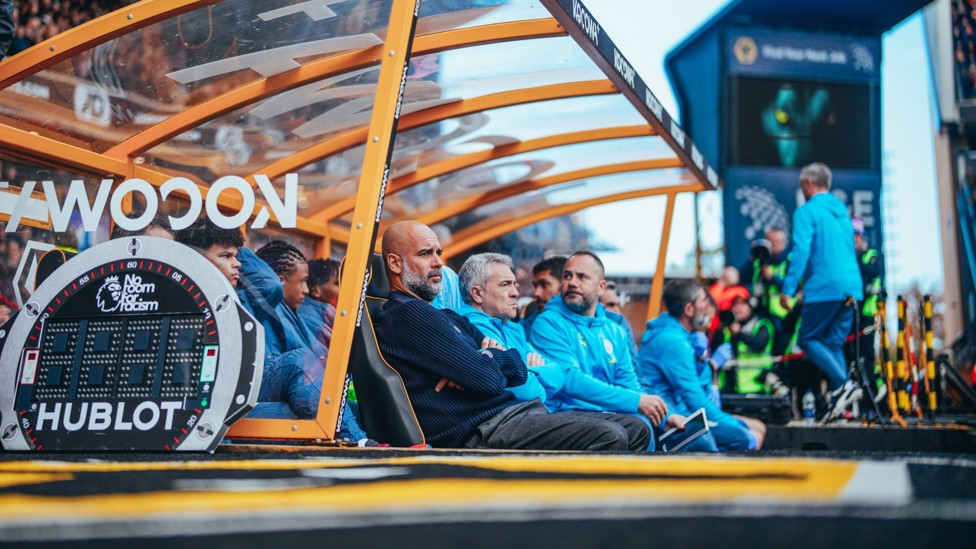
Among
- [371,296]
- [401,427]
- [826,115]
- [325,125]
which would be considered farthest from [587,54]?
[826,115]

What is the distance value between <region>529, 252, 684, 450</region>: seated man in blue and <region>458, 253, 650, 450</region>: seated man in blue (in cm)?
16

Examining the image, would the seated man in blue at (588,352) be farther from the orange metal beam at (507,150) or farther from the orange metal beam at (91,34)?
the orange metal beam at (91,34)

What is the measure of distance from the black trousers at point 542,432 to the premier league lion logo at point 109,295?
1555 millimetres

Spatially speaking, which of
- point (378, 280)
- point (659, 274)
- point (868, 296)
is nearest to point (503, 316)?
point (378, 280)

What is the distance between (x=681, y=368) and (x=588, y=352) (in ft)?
3.23

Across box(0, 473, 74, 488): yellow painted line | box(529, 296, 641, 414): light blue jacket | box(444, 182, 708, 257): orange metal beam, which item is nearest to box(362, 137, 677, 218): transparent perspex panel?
box(444, 182, 708, 257): orange metal beam

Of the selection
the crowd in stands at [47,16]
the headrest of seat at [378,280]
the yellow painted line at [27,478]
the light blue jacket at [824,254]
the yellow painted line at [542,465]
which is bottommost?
the yellow painted line at [27,478]

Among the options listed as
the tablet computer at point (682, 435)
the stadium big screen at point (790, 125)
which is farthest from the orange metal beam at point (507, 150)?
the stadium big screen at point (790, 125)

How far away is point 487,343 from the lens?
4.71 m

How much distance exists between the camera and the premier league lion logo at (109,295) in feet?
12.7

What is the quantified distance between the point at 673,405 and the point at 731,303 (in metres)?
5.05

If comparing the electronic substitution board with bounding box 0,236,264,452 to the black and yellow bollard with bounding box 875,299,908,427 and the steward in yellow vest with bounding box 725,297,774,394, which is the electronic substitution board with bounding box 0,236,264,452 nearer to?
the black and yellow bollard with bounding box 875,299,908,427

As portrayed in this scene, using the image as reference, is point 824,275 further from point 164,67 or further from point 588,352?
point 164,67

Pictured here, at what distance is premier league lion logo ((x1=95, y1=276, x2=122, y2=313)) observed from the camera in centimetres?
388
